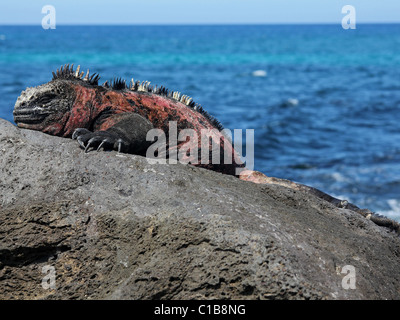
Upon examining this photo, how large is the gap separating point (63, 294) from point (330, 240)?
167 centimetres

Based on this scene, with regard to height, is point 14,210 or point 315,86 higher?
point 315,86

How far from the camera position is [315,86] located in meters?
26.1

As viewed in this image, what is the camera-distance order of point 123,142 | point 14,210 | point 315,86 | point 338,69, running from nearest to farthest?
point 14,210
point 123,142
point 315,86
point 338,69

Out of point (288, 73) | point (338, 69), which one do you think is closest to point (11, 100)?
point (288, 73)

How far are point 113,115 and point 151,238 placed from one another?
1.45 meters

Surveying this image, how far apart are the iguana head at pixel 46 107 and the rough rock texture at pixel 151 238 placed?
40 centimetres

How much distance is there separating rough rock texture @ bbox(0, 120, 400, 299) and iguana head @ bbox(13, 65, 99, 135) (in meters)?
0.40

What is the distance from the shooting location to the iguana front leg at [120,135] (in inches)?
143

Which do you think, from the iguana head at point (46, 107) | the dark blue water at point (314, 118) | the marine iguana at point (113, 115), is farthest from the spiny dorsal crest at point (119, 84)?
the dark blue water at point (314, 118)

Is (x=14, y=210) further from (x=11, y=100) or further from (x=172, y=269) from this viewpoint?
(x=11, y=100)

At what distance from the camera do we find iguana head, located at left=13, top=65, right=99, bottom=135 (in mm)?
4059
